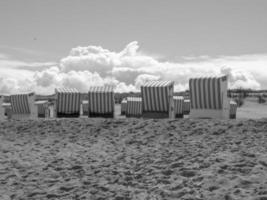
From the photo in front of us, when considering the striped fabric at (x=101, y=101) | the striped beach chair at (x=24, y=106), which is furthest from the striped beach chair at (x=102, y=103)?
the striped beach chair at (x=24, y=106)

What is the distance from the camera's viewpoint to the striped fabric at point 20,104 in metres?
15.9

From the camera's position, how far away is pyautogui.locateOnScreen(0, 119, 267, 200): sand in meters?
5.38

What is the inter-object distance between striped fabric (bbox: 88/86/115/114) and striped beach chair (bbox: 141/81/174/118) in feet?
5.79

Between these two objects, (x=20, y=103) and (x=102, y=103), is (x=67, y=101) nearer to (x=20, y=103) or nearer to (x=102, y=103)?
(x=102, y=103)

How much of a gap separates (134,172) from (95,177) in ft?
2.05

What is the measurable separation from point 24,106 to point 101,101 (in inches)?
129

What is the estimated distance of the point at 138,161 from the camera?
7.04 m

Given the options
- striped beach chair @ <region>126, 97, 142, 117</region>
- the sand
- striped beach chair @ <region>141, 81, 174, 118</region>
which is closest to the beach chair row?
striped beach chair @ <region>141, 81, 174, 118</region>

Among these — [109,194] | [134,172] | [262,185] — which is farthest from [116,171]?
[262,185]

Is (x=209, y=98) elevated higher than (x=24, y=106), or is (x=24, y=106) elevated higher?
(x=209, y=98)

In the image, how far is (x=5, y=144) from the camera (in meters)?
9.65

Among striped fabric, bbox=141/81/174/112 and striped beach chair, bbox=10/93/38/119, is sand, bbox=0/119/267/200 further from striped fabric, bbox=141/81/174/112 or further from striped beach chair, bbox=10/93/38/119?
striped beach chair, bbox=10/93/38/119

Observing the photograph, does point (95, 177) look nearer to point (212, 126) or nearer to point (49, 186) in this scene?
point (49, 186)

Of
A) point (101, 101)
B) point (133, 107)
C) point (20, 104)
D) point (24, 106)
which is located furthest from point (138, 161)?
point (133, 107)
